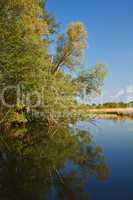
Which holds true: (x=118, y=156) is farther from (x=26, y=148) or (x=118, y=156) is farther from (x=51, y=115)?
(x=51, y=115)

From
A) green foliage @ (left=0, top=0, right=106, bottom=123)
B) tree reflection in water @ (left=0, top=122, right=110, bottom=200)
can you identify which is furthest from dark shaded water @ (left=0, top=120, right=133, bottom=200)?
green foliage @ (left=0, top=0, right=106, bottom=123)

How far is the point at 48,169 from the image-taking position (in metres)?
10.2

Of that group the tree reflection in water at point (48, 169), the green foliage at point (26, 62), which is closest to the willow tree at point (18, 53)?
the green foliage at point (26, 62)

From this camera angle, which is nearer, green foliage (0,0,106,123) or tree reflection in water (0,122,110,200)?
tree reflection in water (0,122,110,200)

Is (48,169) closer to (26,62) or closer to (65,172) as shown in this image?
(65,172)

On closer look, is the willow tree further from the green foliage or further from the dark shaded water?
the dark shaded water

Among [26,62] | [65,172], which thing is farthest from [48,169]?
[26,62]

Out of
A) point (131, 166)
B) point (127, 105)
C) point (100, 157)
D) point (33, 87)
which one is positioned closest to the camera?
point (131, 166)

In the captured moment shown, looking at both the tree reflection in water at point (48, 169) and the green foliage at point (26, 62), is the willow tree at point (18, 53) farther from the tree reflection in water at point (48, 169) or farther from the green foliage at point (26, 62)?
the tree reflection in water at point (48, 169)

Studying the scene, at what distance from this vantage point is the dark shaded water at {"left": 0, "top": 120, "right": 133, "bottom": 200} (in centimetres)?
761

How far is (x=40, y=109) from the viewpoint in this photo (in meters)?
20.3

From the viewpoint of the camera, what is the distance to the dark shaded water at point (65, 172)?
25.0ft

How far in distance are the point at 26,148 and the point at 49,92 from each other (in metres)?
4.10

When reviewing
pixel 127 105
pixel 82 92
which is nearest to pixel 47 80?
pixel 82 92
